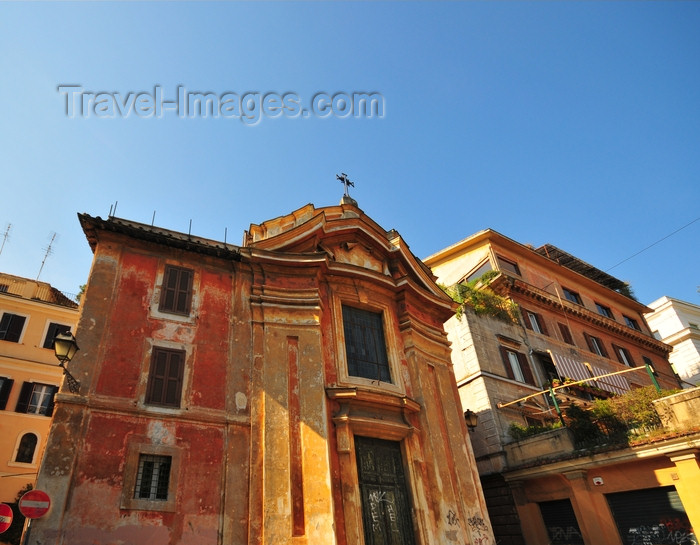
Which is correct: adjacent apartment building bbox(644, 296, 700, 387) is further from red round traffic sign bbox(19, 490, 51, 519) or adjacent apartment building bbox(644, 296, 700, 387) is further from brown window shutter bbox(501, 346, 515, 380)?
red round traffic sign bbox(19, 490, 51, 519)

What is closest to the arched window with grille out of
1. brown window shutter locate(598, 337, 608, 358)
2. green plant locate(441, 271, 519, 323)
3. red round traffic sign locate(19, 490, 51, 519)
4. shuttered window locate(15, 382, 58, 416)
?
shuttered window locate(15, 382, 58, 416)

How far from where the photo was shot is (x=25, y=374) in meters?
22.4

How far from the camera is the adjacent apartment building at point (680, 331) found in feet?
133

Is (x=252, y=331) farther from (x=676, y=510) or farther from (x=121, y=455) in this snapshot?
(x=676, y=510)

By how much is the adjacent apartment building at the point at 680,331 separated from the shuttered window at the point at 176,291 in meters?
40.0

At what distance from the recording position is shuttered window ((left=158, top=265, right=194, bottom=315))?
42.6 ft

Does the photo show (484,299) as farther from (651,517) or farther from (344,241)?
(651,517)

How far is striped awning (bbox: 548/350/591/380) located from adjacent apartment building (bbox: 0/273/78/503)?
74.8 feet

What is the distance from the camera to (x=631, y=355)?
30.9 metres

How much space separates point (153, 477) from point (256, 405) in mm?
2888

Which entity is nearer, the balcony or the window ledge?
the window ledge

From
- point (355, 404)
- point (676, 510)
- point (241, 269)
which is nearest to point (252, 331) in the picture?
point (241, 269)

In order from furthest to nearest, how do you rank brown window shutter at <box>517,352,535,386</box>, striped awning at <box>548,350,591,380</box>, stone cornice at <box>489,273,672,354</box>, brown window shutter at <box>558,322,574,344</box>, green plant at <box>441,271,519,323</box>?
brown window shutter at <box>558,322,574,344</box>
stone cornice at <box>489,273,672,354</box>
striped awning at <box>548,350,591,380</box>
green plant at <box>441,271,519,323</box>
brown window shutter at <box>517,352,535,386</box>

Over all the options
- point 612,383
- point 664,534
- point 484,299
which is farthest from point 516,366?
point 664,534
